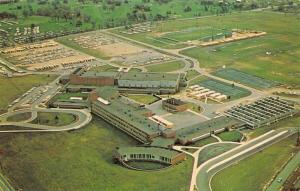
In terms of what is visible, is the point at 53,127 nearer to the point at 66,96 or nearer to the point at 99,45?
the point at 66,96

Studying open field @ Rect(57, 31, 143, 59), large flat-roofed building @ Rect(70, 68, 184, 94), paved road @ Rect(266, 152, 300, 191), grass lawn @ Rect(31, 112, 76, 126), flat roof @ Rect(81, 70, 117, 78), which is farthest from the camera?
open field @ Rect(57, 31, 143, 59)

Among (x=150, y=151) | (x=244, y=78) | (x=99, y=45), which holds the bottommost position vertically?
(x=150, y=151)

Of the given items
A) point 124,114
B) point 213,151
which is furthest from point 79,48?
point 213,151

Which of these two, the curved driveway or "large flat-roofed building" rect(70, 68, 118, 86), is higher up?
"large flat-roofed building" rect(70, 68, 118, 86)

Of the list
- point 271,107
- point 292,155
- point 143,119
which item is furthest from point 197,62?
point 292,155

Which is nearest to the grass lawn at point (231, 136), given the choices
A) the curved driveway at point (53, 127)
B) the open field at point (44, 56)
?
the curved driveway at point (53, 127)

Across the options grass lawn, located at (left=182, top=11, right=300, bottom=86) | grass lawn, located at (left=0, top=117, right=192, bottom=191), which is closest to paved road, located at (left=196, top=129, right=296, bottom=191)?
grass lawn, located at (left=0, top=117, right=192, bottom=191)

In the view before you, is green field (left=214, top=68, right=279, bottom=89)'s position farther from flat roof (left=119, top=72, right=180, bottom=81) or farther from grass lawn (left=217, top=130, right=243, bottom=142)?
grass lawn (left=217, top=130, right=243, bottom=142)
